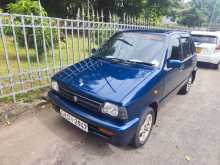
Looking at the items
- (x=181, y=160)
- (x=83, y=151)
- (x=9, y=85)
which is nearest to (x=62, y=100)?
(x=83, y=151)

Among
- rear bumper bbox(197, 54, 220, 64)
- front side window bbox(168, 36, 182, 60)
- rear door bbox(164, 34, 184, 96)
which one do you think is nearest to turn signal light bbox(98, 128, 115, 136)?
rear door bbox(164, 34, 184, 96)

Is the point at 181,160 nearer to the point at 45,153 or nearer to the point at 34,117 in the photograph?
the point at 45,153

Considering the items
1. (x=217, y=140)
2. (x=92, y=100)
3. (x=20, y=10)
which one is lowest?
(x=217, y=140)

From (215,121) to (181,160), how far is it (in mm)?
1685

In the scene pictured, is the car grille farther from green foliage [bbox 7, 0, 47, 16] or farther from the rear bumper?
the rear bumper

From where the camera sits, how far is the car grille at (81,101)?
233cm

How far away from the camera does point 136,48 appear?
10.8 feet

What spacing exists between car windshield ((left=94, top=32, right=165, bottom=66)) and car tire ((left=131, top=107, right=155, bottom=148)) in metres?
0.86

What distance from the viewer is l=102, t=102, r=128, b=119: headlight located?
7.16 ft

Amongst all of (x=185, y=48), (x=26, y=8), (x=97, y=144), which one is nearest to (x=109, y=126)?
(x=97, y=144)

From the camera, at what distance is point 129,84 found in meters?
2.46

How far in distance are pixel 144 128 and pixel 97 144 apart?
2.52 feet

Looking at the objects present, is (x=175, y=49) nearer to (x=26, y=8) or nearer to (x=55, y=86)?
(x=55, y=86)

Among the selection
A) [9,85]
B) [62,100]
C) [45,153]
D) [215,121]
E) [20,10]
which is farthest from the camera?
[20,10]
